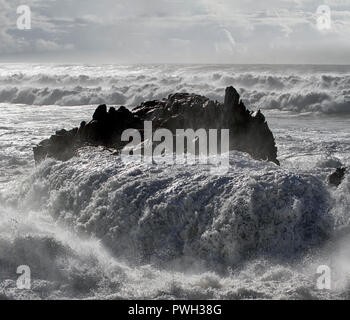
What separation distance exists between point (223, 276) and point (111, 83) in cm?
5613

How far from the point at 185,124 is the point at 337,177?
663 cm

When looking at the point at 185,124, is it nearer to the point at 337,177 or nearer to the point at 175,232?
the point at 175,232

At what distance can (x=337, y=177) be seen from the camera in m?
13.1

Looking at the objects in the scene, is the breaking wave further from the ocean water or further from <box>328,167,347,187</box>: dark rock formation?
the ocean water

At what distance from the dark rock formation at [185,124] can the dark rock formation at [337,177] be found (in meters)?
4.93

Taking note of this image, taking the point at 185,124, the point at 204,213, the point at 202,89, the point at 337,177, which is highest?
the point at 202,89

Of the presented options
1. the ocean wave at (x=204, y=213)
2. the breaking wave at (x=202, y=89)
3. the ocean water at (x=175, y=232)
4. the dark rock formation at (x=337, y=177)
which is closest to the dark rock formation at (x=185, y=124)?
the ocean water at (x=175, y=232)

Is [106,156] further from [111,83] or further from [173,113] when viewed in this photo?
[111,83]

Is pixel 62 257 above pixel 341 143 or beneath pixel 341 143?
beneath

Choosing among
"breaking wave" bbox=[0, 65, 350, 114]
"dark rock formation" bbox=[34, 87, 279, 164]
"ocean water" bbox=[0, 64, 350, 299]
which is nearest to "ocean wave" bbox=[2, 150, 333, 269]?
"ocean water" bbox=[0, 64, 350, 299]

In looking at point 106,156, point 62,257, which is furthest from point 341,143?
point 62,257

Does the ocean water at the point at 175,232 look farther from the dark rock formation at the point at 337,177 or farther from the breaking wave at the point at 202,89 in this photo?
the breaking wave at the point at 202,89

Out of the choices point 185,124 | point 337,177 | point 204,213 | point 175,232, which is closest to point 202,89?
point 185,124

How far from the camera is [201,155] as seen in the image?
16203mm
